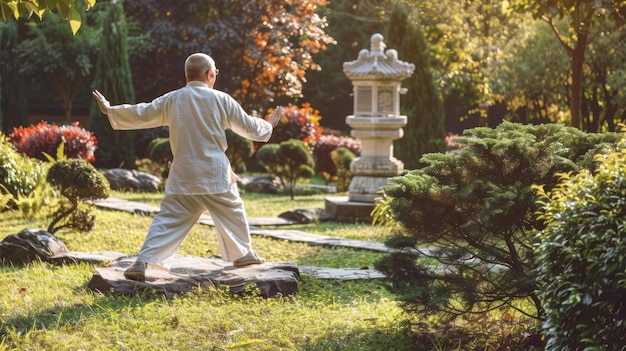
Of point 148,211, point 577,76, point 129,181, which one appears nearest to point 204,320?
point 148,211

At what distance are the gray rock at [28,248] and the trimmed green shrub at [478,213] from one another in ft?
12.0

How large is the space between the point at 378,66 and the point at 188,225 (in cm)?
694

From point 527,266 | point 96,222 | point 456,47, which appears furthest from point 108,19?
point 527,266

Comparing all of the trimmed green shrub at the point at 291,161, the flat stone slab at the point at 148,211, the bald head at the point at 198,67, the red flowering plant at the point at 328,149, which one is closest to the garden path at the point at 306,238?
the flat stone slab at the point at 148,211

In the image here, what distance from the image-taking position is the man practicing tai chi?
6781 mm

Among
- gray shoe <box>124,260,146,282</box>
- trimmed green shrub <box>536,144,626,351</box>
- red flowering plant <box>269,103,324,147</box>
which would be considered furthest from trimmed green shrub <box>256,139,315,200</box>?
trimmed green shrub <box>536,144,626,351</box>

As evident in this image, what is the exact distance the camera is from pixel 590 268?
3795mm

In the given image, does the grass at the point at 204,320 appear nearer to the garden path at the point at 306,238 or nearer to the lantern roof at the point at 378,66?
the garden path at the point at 306,238

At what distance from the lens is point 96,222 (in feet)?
33.9

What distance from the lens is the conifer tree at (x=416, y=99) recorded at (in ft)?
59.2

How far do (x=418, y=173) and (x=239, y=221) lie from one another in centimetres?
190

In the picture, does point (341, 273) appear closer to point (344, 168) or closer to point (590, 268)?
point (590, 268)

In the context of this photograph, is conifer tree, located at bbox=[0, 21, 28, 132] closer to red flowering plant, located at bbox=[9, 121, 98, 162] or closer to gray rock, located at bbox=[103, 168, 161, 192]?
gray rock, located at bbox=[103, 168, 161, 192]

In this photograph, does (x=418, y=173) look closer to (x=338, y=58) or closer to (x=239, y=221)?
(x=239, y=221)
